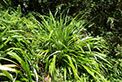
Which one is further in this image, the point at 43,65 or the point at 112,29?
the point at 112,29

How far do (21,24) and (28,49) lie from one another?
0.64 m

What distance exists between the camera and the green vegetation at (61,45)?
202 centimetres

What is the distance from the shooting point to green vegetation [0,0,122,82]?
2.02 metres

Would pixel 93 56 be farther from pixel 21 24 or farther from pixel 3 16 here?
pixel 3 16

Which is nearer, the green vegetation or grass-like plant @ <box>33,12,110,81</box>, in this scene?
the green vegetation

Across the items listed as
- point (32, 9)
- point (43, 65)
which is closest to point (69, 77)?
point (43, 65)

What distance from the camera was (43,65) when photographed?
2279 millimetres

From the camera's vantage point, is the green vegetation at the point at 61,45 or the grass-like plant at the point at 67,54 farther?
the grass-like plant at the point at 67,54

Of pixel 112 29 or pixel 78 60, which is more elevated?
pixel 112 29

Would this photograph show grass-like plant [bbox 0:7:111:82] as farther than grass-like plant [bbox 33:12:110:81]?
No

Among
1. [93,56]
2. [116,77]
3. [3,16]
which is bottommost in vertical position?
[116,77]

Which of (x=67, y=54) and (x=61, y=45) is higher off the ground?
(x=61, y=45)

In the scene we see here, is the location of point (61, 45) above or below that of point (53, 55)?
above

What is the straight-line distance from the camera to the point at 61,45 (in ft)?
7.65
